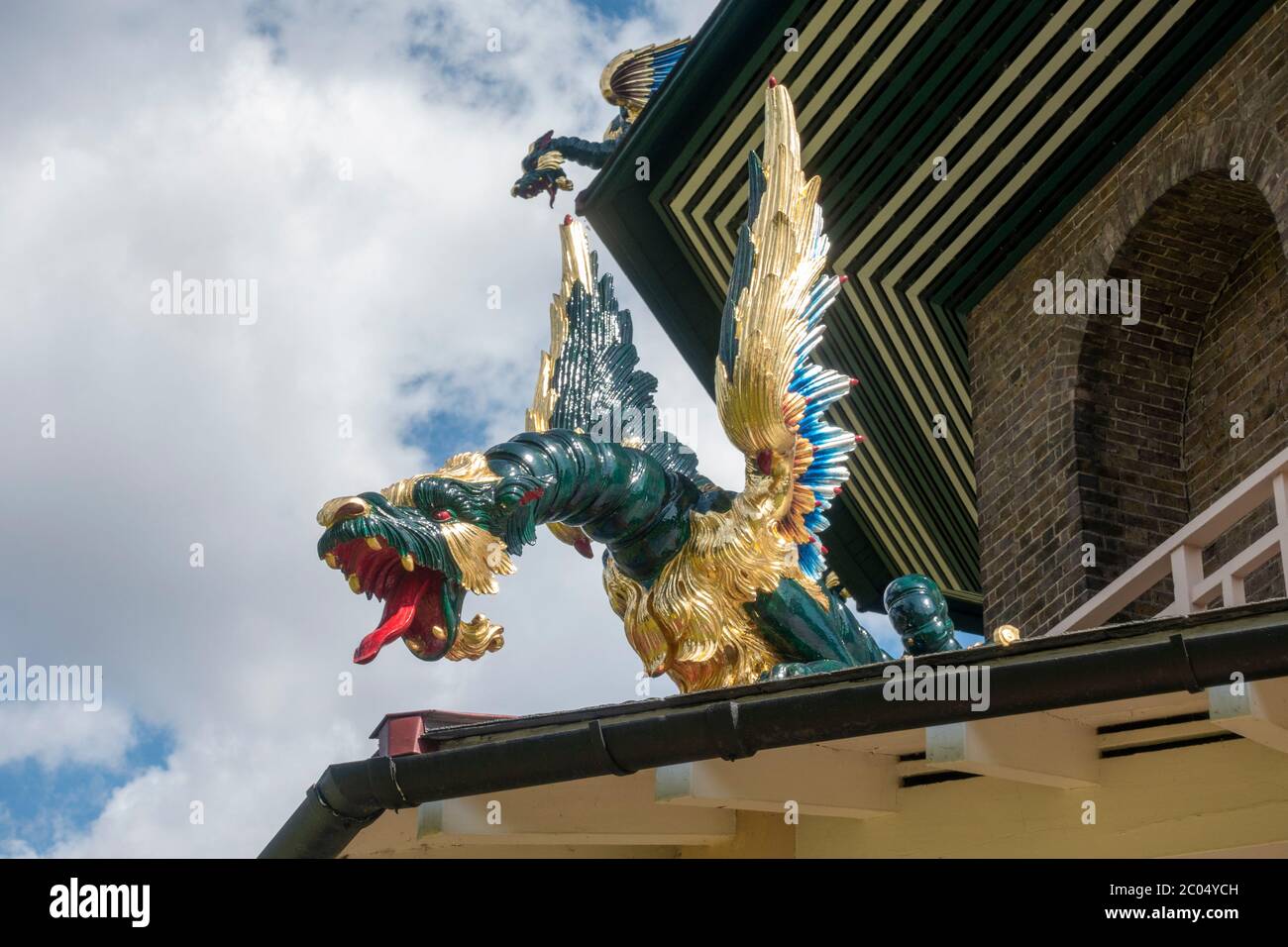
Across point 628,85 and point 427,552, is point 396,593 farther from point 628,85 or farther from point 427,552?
point 628,85

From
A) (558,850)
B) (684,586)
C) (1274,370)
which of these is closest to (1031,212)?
(1274,370)

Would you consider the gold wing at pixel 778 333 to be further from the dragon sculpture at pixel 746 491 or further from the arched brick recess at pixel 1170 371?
the arched brick recess at pixel 1170 371

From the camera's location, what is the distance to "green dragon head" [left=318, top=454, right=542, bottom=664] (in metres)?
5.88

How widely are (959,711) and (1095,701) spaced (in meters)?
0.30

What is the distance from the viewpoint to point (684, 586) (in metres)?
7.10

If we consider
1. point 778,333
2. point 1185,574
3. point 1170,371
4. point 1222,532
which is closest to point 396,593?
point 778,333

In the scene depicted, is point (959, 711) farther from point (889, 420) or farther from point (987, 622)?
point (889, 420)

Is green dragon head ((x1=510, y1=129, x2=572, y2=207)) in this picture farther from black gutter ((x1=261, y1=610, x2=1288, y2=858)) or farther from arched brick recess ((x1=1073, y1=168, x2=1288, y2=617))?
black gutter ((x1=261, y1=610, x2=1288, y2=858))

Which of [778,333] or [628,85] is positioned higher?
[628,85]

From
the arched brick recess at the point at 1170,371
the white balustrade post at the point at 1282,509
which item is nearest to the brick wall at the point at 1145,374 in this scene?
the arched brick recess at the point at 1170,371

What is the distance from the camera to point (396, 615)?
597cm

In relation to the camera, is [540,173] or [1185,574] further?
[540,173]

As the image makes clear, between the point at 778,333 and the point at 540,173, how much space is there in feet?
8.70

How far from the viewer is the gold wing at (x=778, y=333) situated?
7113mm
